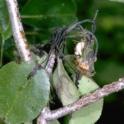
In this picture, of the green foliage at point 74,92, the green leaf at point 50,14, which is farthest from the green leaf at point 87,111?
the green leaf at point 50,14

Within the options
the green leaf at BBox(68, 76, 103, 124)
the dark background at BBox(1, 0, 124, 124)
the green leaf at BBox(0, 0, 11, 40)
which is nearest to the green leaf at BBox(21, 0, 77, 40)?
the green leaf at BBox(0, 0, 11, 40)

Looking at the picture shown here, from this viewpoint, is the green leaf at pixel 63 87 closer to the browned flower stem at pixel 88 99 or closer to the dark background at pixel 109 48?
the browned flower stem at pixel 88 99

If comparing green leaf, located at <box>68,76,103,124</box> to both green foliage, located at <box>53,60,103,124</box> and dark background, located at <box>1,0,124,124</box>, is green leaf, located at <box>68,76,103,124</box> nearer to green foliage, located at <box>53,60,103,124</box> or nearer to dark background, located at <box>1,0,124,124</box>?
green foliage, located at <box>53,60,103,124</box>

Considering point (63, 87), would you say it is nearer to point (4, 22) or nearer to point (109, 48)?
point (4, 22)

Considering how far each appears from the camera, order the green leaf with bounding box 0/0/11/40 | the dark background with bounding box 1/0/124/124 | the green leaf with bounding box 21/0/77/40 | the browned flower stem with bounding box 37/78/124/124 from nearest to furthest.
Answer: the browned flower stem with bounding box 37/78/124/124, the green leaf with bounding box 0/0/11/40, the green leaf with bounding box 21/0/77/40, the dark background with bounding box 1/0/124/124

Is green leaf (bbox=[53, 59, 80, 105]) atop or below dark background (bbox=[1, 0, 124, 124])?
atop

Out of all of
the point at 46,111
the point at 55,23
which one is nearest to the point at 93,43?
the point at 46,111

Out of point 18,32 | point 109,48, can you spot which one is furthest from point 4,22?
point 109,48
